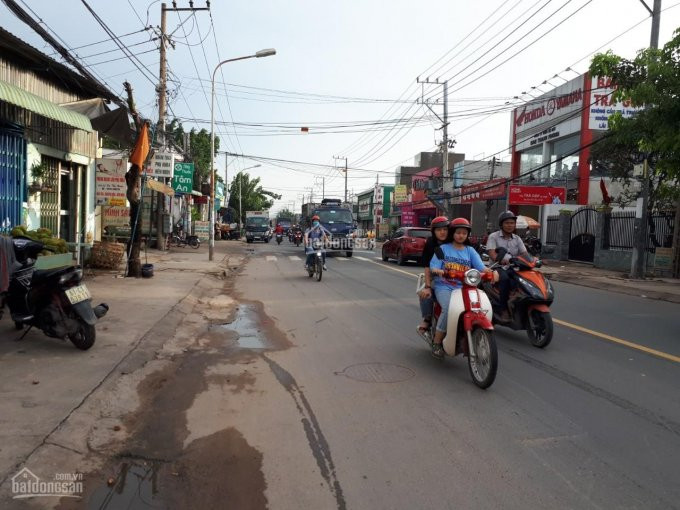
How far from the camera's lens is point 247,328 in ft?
27.3

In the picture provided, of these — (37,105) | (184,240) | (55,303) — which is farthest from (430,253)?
(184,240)

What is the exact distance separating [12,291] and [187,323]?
9.30 ft

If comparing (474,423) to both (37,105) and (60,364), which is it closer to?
(60,364)

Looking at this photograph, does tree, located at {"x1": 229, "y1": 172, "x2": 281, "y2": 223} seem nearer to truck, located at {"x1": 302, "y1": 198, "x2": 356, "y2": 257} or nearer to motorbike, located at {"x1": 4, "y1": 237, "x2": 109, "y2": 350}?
truck, located at {"x1": 302, "y1": 198, "x2": 356, "y2": 257}

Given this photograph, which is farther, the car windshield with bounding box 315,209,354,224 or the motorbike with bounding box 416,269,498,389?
the car windshield with bounding box 315,209,354,224

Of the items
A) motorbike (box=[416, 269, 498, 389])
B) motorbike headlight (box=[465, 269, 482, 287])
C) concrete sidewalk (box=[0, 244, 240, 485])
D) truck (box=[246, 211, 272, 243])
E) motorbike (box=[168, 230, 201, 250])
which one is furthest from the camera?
truck (box=[246, 211, 272, 243])

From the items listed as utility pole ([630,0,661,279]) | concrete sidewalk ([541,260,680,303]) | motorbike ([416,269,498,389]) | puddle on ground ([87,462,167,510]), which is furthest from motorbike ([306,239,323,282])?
puddle on ground ([87,462,167,510])

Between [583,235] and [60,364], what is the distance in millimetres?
22297

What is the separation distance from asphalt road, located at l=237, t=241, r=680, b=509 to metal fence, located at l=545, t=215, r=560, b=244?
18.4m

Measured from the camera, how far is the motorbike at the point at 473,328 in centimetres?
505

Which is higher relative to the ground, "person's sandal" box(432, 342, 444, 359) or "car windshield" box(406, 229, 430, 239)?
"car windshield" box(406, 229, 430, 239)

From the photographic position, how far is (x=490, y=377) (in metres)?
4.99

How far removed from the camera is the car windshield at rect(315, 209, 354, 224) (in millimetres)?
25797

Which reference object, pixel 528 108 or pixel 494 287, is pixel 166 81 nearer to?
pixel 494 287
